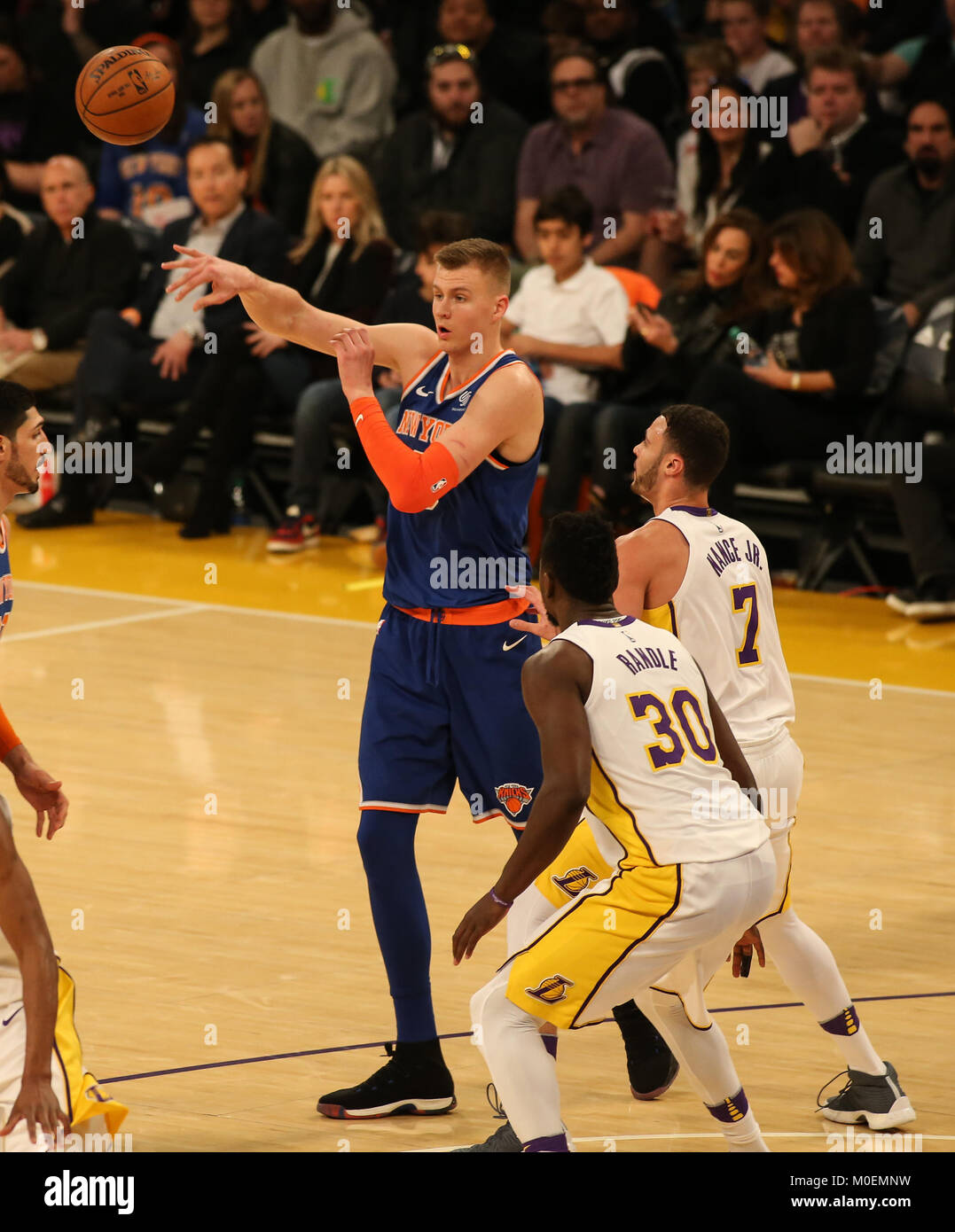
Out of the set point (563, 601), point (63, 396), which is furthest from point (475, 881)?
point (63, 396)

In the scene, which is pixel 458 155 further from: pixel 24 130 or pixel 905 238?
pixel 24 130

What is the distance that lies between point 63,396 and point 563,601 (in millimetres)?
9533

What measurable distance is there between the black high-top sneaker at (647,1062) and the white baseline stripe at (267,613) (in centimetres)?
453

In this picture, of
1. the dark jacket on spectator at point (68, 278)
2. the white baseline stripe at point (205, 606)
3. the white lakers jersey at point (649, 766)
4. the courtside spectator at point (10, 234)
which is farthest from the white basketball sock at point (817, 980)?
the courtside spectator at point (10, 234)

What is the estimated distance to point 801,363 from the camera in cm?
1082

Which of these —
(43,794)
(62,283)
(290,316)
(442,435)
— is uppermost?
(290,316)

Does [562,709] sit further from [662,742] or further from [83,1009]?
[83,1009]

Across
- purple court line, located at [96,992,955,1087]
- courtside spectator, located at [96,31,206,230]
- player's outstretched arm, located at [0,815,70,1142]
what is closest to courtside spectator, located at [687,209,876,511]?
courtside spectator, located at [96,31,206,230]

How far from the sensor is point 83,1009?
5453 millimetres

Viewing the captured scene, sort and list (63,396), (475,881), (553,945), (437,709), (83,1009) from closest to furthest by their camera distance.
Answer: (553,945) → (437,709) → (83,1009) → (475,881) → (63,396)

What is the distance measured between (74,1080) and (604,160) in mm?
9191

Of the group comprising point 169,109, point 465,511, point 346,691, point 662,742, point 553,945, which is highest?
point 169,109

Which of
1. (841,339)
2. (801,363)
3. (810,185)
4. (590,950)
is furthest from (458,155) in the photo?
(590,950)

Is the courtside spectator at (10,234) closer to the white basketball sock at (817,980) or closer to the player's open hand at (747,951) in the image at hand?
the player's open hand at (747,951)
